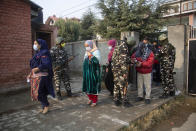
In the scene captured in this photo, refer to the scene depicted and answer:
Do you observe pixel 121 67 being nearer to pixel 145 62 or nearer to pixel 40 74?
pixel 145 62

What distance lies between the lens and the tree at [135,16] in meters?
7.62

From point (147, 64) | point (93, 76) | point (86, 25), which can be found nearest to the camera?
point (93, 76)

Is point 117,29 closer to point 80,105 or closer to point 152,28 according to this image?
point 152,28

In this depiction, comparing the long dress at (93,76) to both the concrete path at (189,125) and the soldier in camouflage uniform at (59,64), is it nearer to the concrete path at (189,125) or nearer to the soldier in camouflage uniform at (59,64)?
the soldier in camouflage uniform at (59,64)

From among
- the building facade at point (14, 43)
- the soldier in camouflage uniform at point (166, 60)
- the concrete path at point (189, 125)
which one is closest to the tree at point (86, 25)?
the building facade at point (14, 43)

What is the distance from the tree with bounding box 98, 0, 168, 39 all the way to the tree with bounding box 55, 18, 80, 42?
1166 cm

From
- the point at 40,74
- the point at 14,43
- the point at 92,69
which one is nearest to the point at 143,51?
the point at 92,69

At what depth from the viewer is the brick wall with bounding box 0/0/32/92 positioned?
515 centimetres

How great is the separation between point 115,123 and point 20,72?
4.41 metres

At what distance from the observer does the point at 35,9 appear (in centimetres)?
651

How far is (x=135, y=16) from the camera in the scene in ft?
24.7

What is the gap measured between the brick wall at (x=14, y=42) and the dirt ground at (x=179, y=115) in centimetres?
497

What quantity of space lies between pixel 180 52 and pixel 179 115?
248 cm

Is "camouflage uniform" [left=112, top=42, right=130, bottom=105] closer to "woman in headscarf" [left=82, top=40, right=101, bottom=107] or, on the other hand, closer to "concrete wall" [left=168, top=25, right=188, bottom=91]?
"woman in headscarf" [left=82, top=40, right=101, bottom=107]
